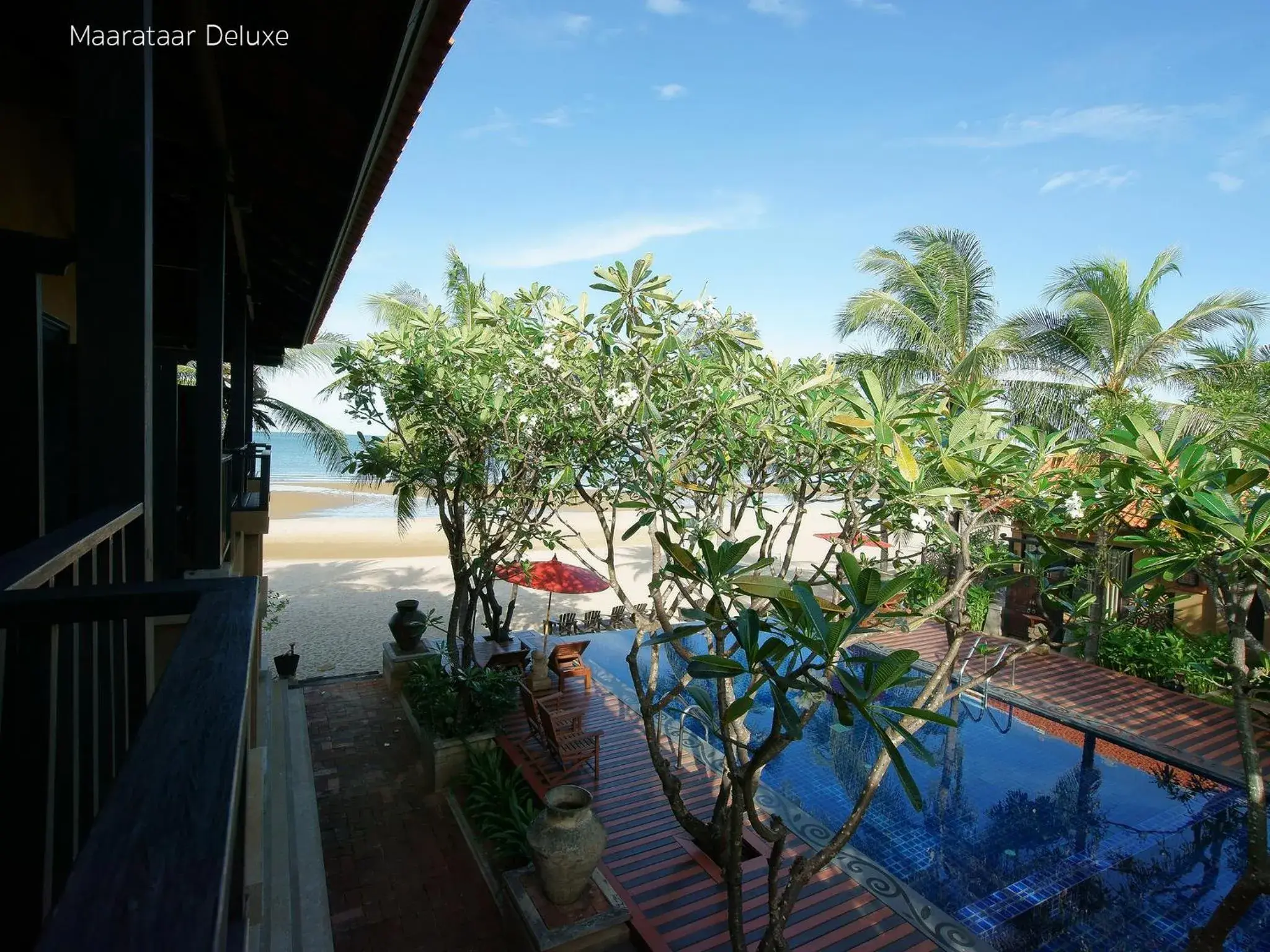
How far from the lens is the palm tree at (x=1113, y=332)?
53.8 feet

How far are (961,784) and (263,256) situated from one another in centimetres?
1031

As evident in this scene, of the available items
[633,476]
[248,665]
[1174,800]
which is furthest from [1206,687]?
[248,665]

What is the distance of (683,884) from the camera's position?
605 cm

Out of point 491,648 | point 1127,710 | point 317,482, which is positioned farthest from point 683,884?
point 317,482

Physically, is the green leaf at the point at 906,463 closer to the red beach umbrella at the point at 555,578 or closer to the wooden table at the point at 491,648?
the red beach umbrella at the point at 555,578

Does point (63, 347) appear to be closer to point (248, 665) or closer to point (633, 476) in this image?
point (248, 665)

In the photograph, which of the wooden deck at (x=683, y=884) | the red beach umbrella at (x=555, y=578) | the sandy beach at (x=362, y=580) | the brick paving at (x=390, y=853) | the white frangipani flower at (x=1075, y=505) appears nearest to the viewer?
the white frangipani flower at (x=1075, y=505)

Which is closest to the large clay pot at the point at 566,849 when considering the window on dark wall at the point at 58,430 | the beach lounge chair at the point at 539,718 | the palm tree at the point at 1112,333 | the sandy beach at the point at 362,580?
the beach lounge chair at the point at 539,718

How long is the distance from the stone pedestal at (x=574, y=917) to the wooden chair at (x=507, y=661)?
4.45 meters

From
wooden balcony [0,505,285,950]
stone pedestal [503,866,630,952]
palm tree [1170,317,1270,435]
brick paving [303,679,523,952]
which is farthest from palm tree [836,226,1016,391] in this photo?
wooden balcony [0,505,285,950]

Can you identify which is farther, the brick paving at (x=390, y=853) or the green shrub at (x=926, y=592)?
the green shrub at (x=926, y=592)

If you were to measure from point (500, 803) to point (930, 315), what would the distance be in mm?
17627

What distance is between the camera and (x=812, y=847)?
6.85 m

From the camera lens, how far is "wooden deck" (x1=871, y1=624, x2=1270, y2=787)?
925 centimetres
